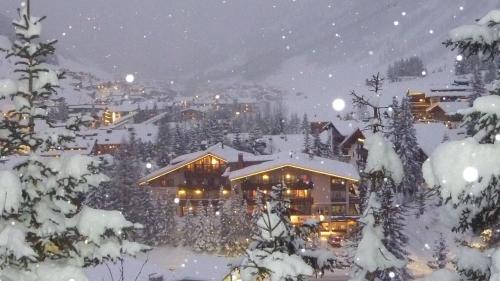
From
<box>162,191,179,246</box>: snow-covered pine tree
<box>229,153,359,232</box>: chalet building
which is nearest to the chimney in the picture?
<box>229,153,359,232</box>: chalet building

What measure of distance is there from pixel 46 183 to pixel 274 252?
4.22m

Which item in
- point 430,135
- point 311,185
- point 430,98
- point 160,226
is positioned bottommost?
point 160,226

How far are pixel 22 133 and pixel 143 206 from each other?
152ft

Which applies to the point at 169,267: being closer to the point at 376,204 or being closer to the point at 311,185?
the point at 311,185

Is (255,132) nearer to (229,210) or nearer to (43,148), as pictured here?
(229,210)

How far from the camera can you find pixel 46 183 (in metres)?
7.65

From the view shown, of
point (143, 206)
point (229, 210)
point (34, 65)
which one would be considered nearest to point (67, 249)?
point (34, 65)

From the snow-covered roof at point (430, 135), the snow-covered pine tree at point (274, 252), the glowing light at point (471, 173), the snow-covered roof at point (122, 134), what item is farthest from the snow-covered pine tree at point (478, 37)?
the snow-covered roof at point (122, 134)

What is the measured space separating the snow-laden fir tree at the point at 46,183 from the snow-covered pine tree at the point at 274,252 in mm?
2429

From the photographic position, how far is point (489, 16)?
16.6 ft

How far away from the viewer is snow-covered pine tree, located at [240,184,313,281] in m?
9.17

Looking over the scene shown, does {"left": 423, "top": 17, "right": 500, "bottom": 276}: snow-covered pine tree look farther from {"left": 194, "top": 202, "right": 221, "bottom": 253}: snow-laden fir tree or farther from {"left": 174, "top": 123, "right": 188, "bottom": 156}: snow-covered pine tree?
{"left": 174, "top": 123, "right": 188, "bottom": 156}: snow-covered pine tree

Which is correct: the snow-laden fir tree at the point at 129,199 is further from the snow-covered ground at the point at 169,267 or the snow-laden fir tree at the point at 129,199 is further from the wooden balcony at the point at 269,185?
the wooden balcony at the point at 269,185

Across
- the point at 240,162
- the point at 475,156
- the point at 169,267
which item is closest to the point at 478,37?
the point at 475,156
